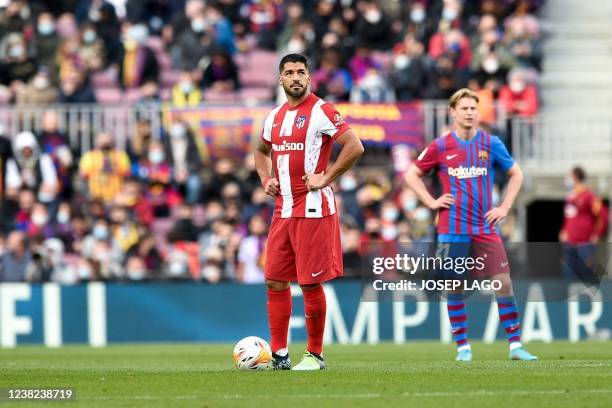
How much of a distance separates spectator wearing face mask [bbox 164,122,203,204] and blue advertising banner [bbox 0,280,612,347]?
312cm

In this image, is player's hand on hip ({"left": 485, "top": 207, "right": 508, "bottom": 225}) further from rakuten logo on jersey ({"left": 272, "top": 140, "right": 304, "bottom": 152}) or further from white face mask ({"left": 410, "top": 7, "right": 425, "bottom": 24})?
white face mask ({"left": 410, "top": 7, "right": 425, "bottom": 24})

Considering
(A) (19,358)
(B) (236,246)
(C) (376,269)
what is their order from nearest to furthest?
(C) (376,269), (A) (19,358), (B) (236,246)

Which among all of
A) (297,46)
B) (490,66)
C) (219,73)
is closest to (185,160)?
(219,73)

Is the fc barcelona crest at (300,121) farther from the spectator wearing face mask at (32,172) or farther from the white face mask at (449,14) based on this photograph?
the white face mask at (449,14)

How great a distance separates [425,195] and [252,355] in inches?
92.4

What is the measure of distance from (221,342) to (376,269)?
7.80m

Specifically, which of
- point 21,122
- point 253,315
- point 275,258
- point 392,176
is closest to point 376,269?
point 275,258

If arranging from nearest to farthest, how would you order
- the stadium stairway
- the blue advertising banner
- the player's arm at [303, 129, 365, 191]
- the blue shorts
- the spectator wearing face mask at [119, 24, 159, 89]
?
the player's arm at [303, 129, 365, 191]
the blue shorts
the blue advertising banner
the stadium stairway
the spectator wearing face mask at [119, 24, 159, 89]

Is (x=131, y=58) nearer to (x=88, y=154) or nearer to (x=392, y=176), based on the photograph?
(x=88, y=154)

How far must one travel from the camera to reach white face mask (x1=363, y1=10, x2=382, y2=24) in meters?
26.3

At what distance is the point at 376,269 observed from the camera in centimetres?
1338

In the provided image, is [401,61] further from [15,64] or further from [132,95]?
[15,64]

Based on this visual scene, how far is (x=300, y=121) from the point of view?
1146cm

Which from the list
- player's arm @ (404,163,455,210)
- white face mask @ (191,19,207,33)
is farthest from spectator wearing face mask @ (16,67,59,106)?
player's arm @ (404,163,455,210)
